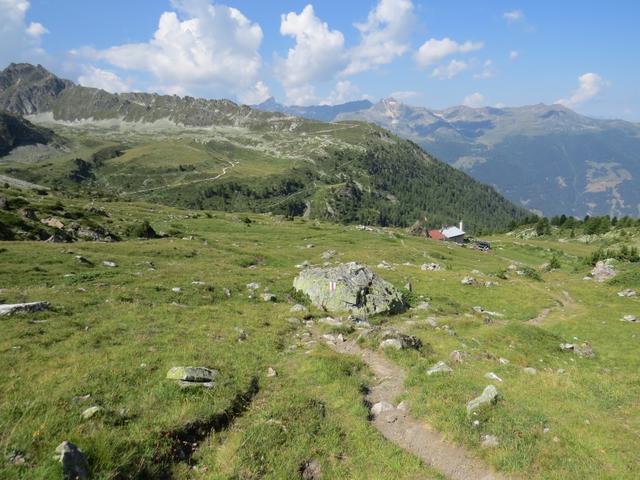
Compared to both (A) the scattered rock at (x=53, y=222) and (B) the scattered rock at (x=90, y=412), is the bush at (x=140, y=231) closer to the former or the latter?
(A) the scattered rock at (x=53, y=222)

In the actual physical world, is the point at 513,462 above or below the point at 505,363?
above

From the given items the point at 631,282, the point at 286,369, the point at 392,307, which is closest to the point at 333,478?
the point at 286,369

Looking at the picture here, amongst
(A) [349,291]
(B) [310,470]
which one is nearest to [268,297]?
(A) [349,291]

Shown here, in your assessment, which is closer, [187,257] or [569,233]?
[187,257]

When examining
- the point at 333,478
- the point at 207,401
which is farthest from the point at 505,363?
the point at 207,401

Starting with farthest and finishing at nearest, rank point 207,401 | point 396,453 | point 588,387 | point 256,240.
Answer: point 256,240 → point 588,387 → point 207,401 → point 396,453

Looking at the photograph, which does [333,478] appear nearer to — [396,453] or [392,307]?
[396,453]

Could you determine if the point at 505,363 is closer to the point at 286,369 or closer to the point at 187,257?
the point at 286,369

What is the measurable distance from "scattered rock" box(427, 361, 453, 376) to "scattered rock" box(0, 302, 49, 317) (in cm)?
2032

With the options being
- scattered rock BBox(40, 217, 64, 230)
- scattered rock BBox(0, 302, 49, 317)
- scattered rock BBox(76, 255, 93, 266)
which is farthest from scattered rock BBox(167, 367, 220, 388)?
scattered rock BBox(40, 217, 64, 230)

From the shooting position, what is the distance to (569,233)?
143500 mm

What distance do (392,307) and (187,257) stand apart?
2489 centimetres

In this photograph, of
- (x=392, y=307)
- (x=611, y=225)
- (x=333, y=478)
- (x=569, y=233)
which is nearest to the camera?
(x=333, y=478)

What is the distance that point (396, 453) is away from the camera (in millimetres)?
12648
